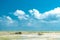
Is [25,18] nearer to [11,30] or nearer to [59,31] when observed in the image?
[11,30]

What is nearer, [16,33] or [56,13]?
[56,13]

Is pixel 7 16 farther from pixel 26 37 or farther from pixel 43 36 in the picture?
pixel 43 36

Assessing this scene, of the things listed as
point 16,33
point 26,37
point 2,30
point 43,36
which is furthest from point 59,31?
point 2,30

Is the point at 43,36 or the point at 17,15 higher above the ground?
the point at 17,15

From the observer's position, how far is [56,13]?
13.8 feet

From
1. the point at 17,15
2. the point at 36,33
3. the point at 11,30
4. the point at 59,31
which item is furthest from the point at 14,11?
the point at 59,31

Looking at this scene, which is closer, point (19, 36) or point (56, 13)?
point (56, 13)

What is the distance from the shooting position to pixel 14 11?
14.2 feet

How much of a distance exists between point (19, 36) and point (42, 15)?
888 mm

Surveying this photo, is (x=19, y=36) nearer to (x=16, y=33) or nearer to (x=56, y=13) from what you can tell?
(x=16, y=33)

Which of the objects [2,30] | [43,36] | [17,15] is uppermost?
[17,15]

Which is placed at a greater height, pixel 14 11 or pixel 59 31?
pixel 14 11

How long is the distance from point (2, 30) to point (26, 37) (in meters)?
0.69

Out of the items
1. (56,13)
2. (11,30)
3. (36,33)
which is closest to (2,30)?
(11,30)
